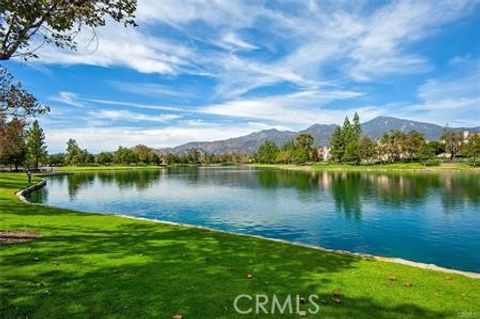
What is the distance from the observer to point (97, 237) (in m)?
15.7

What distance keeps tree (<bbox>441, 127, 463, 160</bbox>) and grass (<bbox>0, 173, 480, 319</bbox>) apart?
16106 cm

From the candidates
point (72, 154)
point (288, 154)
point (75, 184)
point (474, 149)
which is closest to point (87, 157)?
point (72, 154)

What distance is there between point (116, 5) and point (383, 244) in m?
19.8

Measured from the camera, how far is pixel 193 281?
9734 millimetres

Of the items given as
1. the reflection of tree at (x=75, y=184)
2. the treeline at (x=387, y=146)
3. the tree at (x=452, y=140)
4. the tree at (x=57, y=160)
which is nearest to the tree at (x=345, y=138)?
the treeline at (x=387, y=146)

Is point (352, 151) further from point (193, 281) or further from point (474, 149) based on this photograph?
point (193, 281)

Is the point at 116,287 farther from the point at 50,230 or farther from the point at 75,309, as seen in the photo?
the point at 50,230

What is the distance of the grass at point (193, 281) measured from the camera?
26.3 ft

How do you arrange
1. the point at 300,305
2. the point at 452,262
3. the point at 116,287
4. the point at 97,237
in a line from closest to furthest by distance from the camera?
the point at 300,305 → the point at 116,287 → the point at 97,237 → the point at 452,262

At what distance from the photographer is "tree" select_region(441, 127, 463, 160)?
152 meters

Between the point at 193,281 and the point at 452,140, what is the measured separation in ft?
554

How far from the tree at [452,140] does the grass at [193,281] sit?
161m

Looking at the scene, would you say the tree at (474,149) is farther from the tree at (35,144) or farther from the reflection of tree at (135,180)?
the tree at (35,144)

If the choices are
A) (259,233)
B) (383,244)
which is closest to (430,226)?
(383,244)
